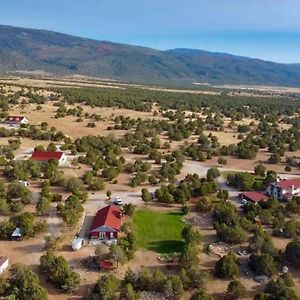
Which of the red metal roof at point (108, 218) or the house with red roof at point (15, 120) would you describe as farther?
the house with red roof at point (15, 120)

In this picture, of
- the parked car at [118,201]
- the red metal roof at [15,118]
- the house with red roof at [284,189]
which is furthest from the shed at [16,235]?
the red metal roof at [15,118]

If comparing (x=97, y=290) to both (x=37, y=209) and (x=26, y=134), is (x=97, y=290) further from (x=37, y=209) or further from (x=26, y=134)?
(x=26, y=134)

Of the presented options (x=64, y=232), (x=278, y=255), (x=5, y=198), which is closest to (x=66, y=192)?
(x=5, y=198)

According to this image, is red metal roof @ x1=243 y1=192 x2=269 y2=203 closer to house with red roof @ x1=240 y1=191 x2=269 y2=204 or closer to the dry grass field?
house with red roof @ x1=240 y1=191 x2=269 y2=204

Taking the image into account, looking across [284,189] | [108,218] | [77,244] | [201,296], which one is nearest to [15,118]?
[108,218]

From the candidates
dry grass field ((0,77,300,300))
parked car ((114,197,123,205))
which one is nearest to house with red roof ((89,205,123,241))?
dry grass field ((0,77,300,300))

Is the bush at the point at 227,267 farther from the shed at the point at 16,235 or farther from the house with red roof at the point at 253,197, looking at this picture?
the shed at the point at 16,235
